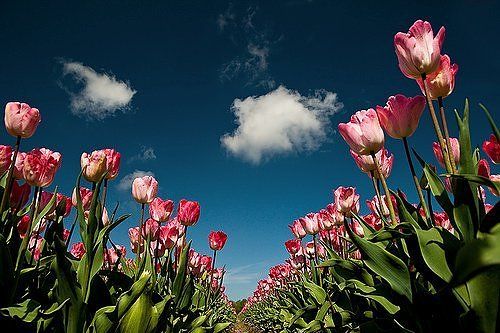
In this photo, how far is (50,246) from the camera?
3078mm

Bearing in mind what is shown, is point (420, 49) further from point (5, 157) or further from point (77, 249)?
point (77, 249)

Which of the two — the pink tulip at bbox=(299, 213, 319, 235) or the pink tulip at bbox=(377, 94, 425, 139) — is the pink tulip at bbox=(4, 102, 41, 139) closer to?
the pink tulip at bbox=(377, 94, 425, 139)

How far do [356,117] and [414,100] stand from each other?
1.44 feet

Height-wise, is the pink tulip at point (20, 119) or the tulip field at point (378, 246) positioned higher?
the pink tulip at point (20, 119)

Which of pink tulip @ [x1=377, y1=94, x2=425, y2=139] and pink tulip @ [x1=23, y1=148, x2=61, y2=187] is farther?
pink tulip @ [x1=23, y1=148, x2=61, y2=187]

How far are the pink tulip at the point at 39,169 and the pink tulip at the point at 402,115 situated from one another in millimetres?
2515

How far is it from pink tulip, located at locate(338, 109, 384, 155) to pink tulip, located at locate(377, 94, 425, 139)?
0.12 meters

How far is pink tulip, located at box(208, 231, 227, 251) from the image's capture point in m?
5.98

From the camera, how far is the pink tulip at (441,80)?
2238 mm

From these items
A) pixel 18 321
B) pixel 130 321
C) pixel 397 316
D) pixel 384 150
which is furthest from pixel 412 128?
pixel 18 321

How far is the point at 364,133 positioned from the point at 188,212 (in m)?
2.52

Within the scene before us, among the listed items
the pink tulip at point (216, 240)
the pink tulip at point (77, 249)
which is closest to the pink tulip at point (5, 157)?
the pink tulip at point (77, 249)

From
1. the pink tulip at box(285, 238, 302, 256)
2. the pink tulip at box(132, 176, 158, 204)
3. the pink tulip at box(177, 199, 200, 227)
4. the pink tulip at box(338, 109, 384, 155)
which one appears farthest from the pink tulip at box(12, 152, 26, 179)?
the pink tulip at box(285, 238, 302, 256)

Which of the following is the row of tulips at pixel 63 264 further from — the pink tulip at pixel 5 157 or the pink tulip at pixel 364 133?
the pink tulip at pixel 364 133
